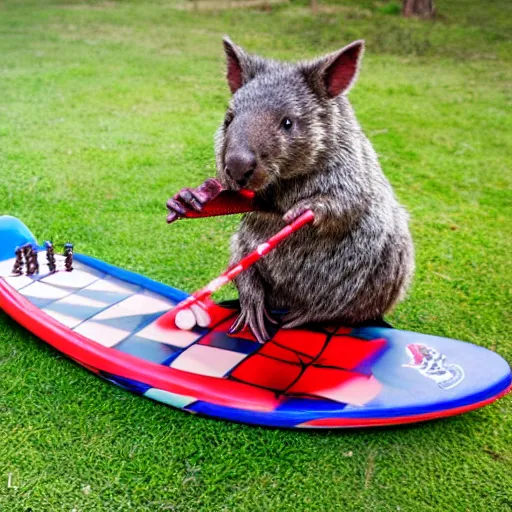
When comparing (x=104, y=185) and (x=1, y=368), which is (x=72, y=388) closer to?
(x=1, y=368)

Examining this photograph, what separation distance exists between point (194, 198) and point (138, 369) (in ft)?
2.19

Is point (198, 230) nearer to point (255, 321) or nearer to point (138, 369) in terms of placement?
point (255, 321)

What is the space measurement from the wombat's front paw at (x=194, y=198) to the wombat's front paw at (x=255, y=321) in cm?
61

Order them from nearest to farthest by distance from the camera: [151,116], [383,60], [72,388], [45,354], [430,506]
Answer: [430,506] → [72,388] → [45,354] → [151,116] → [383,60]

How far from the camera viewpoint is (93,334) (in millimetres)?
2336

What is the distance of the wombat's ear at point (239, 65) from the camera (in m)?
2.13

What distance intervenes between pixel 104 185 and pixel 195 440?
2.42 m

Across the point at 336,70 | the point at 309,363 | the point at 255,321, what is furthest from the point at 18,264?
the point at 336,70

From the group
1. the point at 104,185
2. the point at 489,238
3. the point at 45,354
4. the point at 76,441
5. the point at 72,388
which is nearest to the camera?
the point at 76,441

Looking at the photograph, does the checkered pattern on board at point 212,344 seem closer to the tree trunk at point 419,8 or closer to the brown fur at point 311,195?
the brown fur at point 311,195

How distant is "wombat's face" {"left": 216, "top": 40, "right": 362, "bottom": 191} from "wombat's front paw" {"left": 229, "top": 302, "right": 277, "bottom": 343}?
577 mm

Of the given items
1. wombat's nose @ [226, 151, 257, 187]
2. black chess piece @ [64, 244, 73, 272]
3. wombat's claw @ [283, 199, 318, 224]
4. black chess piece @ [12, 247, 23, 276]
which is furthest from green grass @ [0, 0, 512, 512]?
wombat's nose @ [226, 151, 257, 187]

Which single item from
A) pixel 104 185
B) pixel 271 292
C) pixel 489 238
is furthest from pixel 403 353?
pixel 104 185

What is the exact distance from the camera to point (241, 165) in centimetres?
184
